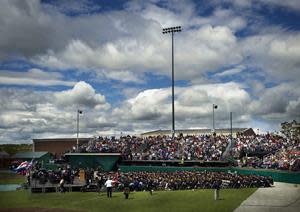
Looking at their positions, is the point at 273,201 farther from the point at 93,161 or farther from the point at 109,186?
the point at 93,161

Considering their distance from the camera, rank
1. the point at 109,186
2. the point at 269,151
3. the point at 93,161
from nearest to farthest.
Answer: the point at 109,186 → the point at 269,151 → the point at 93,161

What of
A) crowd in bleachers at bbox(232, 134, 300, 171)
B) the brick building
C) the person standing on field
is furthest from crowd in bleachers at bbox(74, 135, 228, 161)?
the brick building

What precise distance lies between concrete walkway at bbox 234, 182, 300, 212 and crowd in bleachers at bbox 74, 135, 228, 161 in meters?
17.4

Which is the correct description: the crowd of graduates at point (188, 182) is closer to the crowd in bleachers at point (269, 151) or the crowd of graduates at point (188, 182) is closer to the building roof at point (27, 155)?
the crowd in bleachers at point (269, 151)

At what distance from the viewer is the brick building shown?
8506cm

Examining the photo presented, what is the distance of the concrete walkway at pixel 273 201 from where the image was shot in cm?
2367

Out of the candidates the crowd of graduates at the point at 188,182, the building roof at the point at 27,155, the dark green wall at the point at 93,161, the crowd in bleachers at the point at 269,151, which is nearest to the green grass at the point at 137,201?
the crowd of graduates at the point at 188,182

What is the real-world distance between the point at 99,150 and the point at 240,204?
33.1 meters

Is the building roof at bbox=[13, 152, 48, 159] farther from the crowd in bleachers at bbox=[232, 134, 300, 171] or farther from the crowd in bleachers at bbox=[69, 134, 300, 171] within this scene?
the crowd in bleachers at bbox=[232, 134, 300, 171]

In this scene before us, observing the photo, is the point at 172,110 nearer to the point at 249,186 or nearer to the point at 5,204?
the point at 249,186

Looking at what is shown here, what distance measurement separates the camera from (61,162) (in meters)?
58.0

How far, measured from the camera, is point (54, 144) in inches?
3378

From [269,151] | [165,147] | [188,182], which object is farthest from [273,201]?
[165,147]

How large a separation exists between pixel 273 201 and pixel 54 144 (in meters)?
66.6
